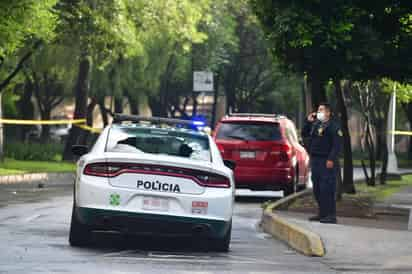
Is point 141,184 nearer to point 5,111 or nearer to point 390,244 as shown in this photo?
point 390,244

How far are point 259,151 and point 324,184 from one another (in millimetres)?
6464

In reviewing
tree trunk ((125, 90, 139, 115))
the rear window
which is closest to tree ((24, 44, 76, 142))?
tree trunk ((125, 90, 139, 115))

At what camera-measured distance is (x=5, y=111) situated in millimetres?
60125

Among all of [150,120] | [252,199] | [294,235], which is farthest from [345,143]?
[150,120]

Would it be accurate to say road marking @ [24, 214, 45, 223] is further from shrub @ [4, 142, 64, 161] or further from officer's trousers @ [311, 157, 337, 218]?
shrub @ [4, 142, 64, 161]

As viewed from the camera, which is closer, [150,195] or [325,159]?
[150,195]

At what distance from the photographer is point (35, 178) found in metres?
31.0

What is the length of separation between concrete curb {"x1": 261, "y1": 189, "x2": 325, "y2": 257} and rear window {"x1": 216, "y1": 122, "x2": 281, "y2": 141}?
511 centimetres

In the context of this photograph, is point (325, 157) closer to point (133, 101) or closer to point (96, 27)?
point (96, 27)

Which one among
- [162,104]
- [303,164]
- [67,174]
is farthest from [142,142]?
[162,104]

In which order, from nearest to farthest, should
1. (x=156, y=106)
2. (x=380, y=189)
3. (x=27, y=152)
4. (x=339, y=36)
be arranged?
1. (x=339, y=36)
2. (x=380, y=189)
3. (x=27, y=152)
4. (x=156, y=106)

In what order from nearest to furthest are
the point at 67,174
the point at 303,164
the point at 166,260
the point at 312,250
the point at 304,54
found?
1. the point at 166,260
2. the point at 312,250
3. the point at 304,54
4. the point at 303,164
5. the point at 67,174

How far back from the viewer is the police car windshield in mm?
13484

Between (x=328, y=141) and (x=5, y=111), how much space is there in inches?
1776
